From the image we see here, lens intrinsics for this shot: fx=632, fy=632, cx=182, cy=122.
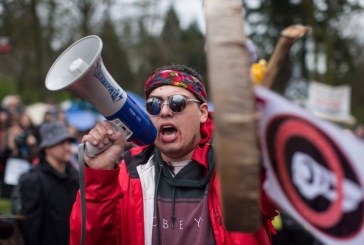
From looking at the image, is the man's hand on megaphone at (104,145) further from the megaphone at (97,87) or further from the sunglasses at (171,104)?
the sunglasses at (171,104)

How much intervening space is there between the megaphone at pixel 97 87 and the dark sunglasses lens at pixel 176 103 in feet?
0.54

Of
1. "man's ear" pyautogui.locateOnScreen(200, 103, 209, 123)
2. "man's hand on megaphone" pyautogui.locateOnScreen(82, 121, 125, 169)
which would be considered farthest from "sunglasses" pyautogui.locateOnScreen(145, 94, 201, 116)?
"man's hand on megaphone" pyautogui.locateOnScreen(82, 121, 125, 169)

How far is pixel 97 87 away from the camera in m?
2.44

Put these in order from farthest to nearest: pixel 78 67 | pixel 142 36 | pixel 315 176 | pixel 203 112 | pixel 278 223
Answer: pixel 142 36 < pixel 278 223 < pixel 203 112 < pixel 78 67 < pixel 315 176

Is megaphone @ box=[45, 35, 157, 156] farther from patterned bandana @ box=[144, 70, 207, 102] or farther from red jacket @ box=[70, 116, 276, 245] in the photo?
patterned bandana @ box=[144, 70, 207, 102]

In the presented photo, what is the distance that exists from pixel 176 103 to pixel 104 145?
431 mm

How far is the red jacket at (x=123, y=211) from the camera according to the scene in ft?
8.20

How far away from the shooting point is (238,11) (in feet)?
5.66

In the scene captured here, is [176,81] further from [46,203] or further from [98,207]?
[46,203]

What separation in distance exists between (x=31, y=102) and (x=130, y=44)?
18.2ft

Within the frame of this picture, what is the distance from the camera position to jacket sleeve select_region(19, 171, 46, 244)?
197 inches

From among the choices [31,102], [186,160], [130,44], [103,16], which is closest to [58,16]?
[103,16]

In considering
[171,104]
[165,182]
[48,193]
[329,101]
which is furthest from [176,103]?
[329,101]

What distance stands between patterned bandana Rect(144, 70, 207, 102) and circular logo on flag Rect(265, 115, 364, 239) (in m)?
0.99
